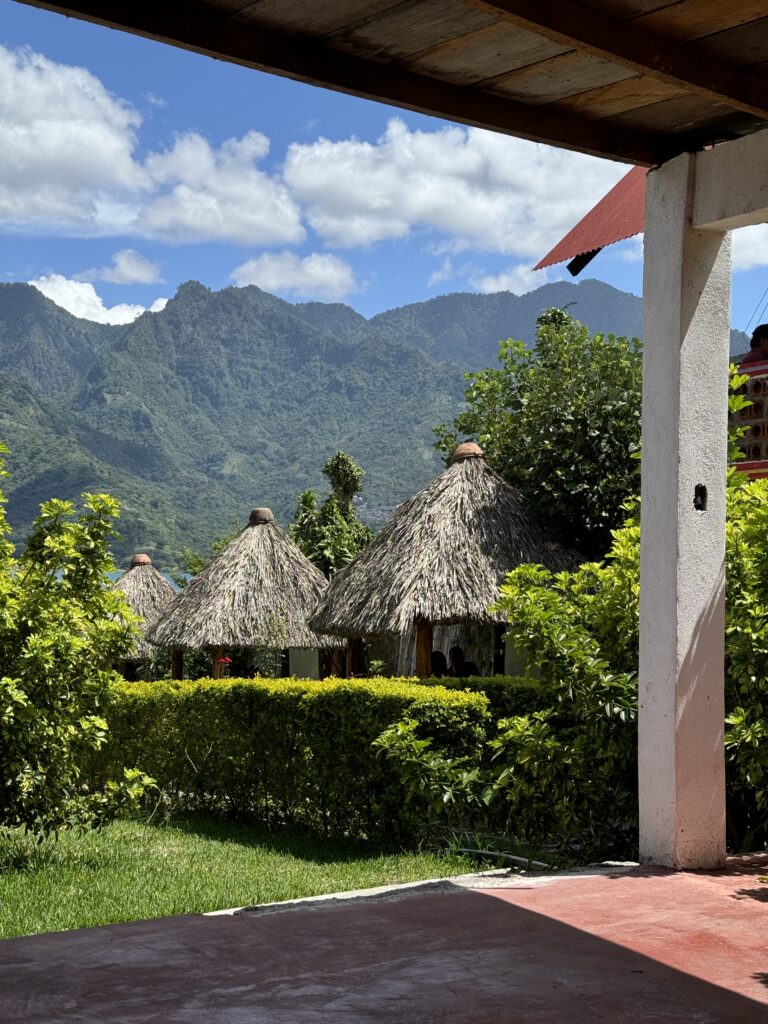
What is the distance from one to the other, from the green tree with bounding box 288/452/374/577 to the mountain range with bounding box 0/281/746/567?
134 ft

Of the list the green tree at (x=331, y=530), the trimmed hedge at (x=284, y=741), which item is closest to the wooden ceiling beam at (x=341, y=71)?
the trimmed hedge at (x=284, y=741)

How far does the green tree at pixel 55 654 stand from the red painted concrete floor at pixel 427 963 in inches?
115

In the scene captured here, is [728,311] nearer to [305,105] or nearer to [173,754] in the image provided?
[173,754]

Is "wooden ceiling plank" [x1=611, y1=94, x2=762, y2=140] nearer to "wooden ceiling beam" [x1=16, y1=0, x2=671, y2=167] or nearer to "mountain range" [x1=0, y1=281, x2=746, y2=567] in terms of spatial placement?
"wooden ceiling beam" [x1=16, y1=0, x2=671, y2=167]

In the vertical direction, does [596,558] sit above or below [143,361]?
below

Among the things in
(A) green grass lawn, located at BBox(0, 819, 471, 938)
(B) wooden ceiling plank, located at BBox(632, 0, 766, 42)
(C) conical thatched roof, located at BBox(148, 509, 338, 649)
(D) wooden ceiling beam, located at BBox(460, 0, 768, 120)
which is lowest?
(A) green grass lawn, located at BBox(0, 819, 471, 938)

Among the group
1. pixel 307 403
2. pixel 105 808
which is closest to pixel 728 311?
pixel 105 808

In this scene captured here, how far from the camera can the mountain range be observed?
8869 centimetres

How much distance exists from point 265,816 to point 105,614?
11.9 feet

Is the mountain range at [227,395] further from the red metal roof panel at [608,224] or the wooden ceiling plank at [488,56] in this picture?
the wooden ceiling plank at [488,56]

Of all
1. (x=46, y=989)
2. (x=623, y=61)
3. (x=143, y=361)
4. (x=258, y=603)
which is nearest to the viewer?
(x=46, y=989)

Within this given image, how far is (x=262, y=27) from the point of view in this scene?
4.72 m

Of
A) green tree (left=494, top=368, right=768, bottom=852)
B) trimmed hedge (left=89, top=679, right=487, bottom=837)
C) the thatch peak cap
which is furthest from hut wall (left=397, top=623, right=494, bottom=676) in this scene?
green tree (left=494, top=368, right=768, bottom=852)

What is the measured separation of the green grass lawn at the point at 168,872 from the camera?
6730 millimetres
